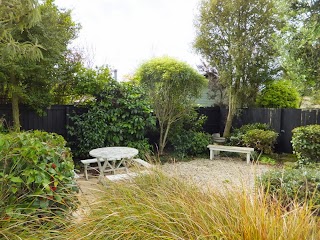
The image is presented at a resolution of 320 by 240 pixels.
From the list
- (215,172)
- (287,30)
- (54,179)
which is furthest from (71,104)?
(287,30)

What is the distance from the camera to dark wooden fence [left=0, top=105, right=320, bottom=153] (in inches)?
228

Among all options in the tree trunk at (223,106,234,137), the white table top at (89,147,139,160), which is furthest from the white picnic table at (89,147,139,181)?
the tree trunk at (223,106,234,137)

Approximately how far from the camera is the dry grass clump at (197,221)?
132 centimetres

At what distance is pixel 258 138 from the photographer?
7.39 metres

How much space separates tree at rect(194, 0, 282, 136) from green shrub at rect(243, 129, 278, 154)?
144cm

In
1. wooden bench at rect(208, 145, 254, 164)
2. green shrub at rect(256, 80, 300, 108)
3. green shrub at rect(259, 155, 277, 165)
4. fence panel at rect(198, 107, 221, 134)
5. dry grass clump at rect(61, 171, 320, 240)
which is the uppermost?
green shrub at rect(256, 80, 300, 108)

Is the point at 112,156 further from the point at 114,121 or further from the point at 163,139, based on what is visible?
the point at 163,139

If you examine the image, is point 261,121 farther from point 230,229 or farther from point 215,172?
point 230,229

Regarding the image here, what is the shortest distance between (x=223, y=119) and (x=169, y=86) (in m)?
3.68

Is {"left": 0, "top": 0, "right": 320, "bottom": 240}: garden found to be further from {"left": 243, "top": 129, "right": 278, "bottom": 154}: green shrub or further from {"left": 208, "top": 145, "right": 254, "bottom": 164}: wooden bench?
{"left": 208, "top": 145, "right": 254, "bottom": 164}: wooden bench

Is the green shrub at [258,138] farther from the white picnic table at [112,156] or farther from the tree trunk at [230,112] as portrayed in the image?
the white picnic table at [112,156]

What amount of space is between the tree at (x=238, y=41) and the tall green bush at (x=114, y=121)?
3480 mm

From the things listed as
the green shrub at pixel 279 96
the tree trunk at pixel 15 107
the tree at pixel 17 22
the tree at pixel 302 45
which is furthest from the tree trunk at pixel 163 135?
the green shrub at pixel 279 96

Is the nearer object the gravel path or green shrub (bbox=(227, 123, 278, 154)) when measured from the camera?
the gravel path
